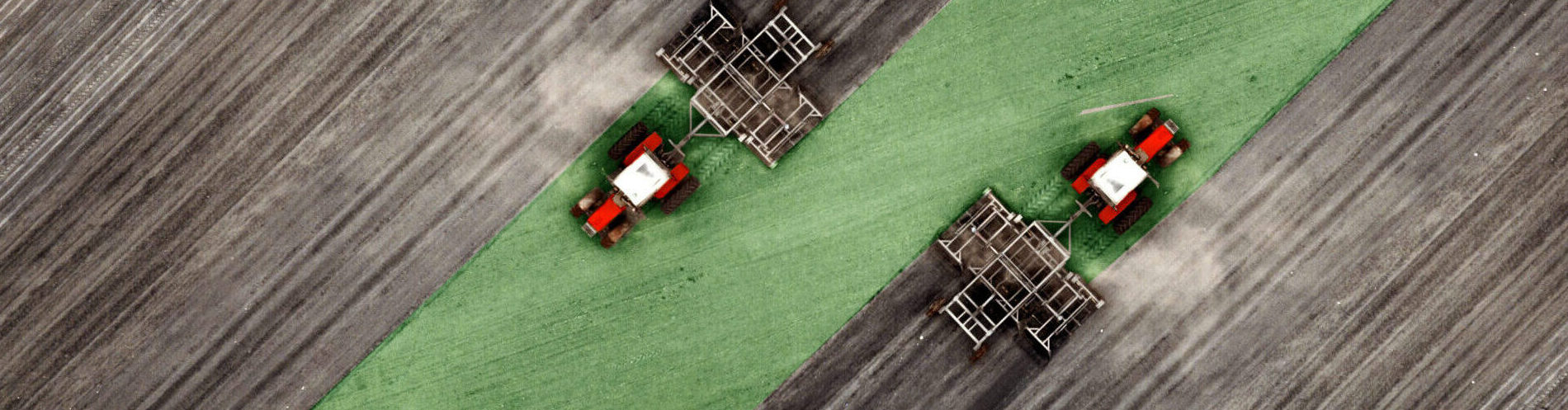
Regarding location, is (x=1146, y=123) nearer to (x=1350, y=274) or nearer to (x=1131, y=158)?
(x=1131, y=158)

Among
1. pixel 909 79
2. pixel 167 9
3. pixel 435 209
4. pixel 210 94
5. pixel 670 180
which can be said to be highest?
pixel 167 9

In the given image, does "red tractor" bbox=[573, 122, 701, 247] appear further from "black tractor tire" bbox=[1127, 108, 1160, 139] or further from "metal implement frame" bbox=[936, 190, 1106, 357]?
"black tractor tire" bbox=[1127, 108, 1160, 139]

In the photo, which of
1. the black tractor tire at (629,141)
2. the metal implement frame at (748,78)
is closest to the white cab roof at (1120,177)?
the metal implement frame at (748,78)

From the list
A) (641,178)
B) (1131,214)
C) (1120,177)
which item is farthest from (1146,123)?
(641,178)

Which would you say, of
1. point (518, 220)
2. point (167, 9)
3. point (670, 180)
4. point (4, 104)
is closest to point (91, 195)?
point (4, 104)

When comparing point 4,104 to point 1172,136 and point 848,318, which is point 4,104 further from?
point 1172,136

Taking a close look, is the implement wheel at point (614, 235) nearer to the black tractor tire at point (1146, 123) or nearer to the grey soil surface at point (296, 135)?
the grey soil surface at point (296, 135)
